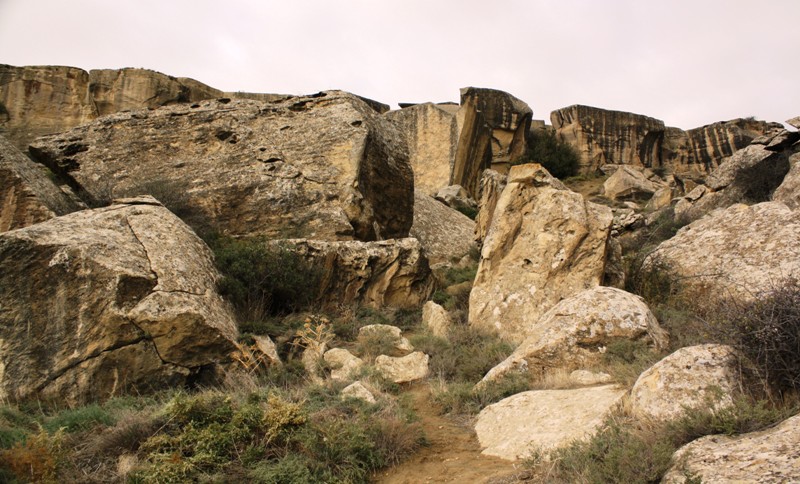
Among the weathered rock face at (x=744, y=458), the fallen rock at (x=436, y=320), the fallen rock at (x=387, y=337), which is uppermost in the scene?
the weathered rock face at (x=744, y=458)

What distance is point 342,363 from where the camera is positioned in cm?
747

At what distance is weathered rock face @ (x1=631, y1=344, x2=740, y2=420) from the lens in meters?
4.11

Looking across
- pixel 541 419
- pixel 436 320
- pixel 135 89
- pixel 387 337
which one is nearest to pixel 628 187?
pixel 436 320

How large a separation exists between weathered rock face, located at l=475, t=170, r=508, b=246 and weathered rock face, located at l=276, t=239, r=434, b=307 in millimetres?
5019

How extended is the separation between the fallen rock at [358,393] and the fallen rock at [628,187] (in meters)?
21.0

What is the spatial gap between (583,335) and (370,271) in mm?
4356

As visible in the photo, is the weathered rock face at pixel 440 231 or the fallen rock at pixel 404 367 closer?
the fallen rock at pixel 404 367

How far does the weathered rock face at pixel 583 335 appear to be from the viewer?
639cm

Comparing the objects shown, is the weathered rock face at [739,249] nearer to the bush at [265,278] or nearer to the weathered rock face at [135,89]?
the bush at [265,278]

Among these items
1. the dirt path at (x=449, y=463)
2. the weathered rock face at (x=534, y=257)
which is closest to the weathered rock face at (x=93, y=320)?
the dirt path at (x=449, y=463)

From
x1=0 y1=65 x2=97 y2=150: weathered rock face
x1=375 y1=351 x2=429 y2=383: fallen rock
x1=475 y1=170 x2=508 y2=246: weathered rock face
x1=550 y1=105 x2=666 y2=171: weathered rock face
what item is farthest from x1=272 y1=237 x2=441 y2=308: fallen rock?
x1=550 y1=105 x2=666 y2=171: weathered rock face

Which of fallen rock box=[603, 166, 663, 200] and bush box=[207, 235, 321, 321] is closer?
bush box=[207, 235, 321, 321]

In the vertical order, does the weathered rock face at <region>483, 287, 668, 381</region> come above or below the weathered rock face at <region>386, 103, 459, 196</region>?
below

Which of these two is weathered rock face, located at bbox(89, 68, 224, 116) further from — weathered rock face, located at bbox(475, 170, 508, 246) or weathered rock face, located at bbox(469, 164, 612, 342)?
weathered rock face, located at bbox(469, 164, 612, 342)
